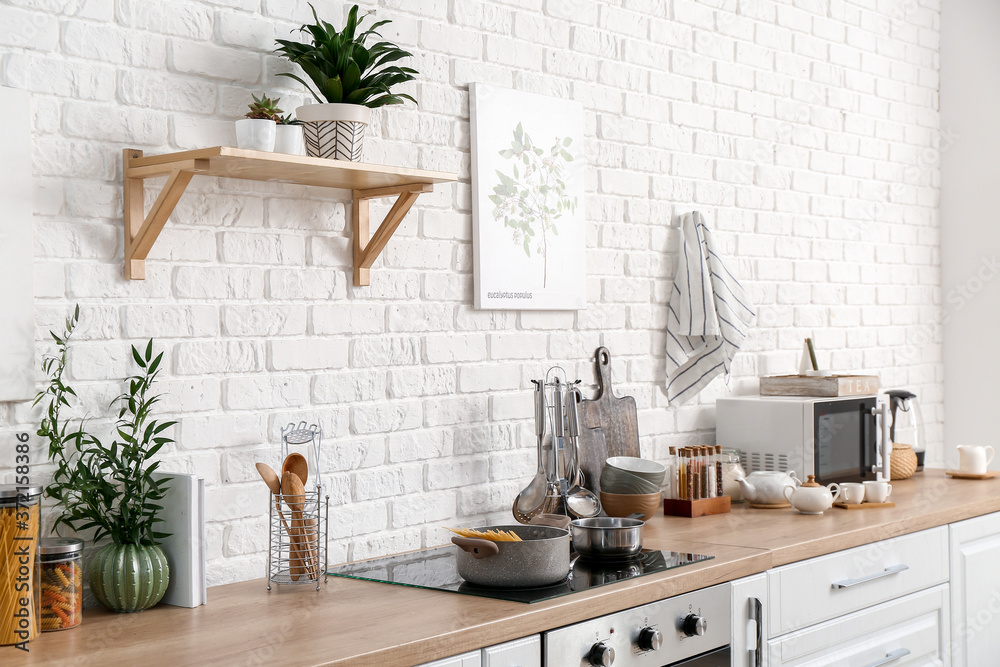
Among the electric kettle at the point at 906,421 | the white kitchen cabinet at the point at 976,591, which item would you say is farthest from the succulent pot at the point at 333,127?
the electric kettle at the point at 906,421

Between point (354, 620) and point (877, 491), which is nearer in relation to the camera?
point (354, 620)

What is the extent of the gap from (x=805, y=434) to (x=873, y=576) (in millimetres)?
558

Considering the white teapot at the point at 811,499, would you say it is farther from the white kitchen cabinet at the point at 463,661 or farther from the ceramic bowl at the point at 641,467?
the white kitchen cabinet at the point at 463,661

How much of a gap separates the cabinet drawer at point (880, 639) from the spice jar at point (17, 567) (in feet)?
5.03

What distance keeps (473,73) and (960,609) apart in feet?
6.69

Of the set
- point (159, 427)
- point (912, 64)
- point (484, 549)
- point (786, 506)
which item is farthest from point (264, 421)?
point (912, 64)

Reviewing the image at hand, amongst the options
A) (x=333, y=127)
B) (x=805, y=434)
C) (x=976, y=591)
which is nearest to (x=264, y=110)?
(x=333, y=127)

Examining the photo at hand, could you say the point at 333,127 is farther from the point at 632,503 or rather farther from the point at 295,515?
the point at 632,503

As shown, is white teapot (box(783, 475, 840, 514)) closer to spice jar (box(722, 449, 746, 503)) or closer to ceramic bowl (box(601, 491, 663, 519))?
spice jar (box(722, 449, 746, 503))

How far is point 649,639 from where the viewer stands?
77.2 inches

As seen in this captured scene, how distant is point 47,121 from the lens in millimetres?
1831

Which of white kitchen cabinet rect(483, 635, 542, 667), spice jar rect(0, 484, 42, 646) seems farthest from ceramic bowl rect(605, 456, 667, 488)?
spice jar rect(0, 484, 42, 646)

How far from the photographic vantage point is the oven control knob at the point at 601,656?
1868 millimetres

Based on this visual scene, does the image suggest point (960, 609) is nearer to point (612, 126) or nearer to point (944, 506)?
point (944, 506)
